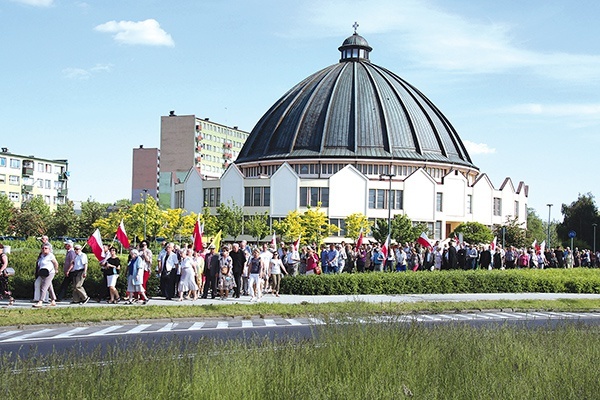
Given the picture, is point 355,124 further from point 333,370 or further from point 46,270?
point 333,370

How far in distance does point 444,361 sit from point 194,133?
153m

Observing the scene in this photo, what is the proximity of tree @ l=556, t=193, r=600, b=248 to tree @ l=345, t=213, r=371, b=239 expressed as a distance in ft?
99.7

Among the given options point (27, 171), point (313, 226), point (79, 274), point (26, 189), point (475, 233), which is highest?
point (27, 171)

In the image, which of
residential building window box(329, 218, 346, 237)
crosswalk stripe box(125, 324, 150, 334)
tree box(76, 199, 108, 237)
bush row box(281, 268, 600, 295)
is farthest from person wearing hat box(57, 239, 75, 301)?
tree box(76, 199, 108, 237)

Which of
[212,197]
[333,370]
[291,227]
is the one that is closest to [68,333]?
[333,370]

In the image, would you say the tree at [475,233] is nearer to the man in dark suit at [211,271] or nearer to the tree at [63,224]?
the tree at [63,224]

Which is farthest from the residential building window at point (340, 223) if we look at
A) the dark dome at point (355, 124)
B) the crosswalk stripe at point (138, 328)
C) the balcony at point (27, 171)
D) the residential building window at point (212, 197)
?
the crosswalk stripe at point (138, 328)

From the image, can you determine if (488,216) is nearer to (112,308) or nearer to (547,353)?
(112,308)

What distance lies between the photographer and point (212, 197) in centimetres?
10506

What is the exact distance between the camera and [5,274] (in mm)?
22109

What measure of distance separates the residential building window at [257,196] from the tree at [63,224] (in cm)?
2719

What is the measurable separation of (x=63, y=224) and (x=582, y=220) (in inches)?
2804

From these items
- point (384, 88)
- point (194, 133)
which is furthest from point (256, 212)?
point (194, 133)

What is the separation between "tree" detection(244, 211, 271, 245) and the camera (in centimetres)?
8975
